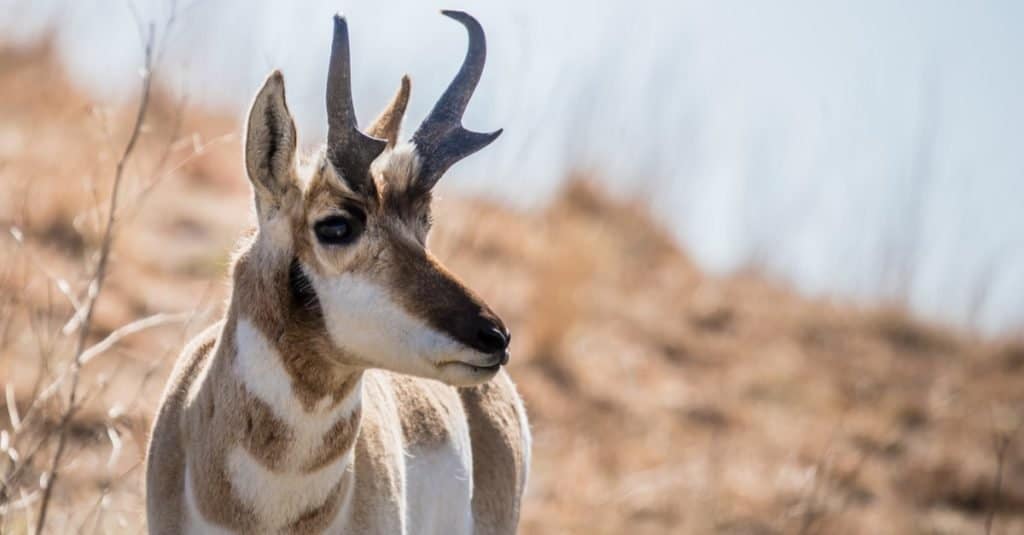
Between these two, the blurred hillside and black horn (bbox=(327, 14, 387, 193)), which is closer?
black horn (bbox=(327, 14, 387, 193))

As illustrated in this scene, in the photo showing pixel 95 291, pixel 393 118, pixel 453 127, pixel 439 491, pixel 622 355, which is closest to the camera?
pixel 453 127

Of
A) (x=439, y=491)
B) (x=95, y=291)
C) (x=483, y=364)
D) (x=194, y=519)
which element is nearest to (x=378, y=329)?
(x=483, y=364)

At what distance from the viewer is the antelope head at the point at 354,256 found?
4.42 metres

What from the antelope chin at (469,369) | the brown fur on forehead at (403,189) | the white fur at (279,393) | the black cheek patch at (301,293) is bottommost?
the white fur at (279,393)

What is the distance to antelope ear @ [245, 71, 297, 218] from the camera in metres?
4.46

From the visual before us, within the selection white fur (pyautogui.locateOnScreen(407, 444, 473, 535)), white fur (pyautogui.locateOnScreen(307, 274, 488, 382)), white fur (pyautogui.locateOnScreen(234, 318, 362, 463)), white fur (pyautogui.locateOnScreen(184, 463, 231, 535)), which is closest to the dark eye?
white fur (pyautogui.locateOnScreen(307, 274, 488, 382))

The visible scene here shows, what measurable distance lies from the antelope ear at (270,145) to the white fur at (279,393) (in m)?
0.41

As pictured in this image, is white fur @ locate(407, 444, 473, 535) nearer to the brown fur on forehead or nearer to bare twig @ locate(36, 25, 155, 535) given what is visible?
the brown fur on forehead

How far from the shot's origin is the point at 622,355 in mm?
14969

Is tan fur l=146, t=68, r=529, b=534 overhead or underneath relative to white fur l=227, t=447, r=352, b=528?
overhead

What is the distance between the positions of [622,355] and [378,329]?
10644 millimetres

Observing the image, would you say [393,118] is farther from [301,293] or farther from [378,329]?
[378,329]

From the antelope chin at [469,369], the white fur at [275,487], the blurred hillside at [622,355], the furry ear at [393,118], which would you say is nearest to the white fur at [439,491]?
the white fur at [275,487]

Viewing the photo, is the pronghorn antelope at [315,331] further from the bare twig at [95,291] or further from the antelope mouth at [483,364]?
the bare twig at [95,291]
